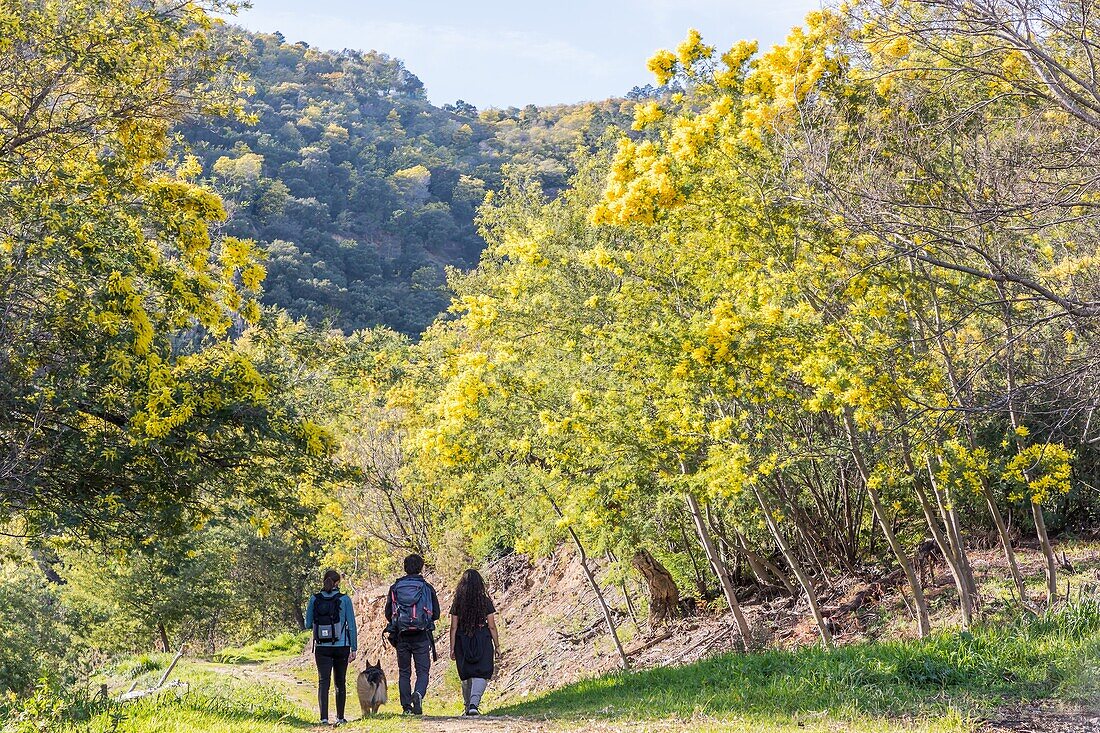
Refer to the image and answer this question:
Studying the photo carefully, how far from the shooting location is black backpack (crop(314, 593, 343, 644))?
814 cm

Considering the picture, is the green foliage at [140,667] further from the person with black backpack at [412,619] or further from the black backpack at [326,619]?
the person with black backpack at [412,619]

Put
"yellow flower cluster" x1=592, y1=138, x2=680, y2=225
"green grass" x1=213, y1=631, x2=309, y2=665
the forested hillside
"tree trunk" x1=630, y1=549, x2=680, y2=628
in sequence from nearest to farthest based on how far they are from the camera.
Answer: "yellow flower cluster" x1=592, y1=138, x2=680, y2=225
"tree trunk" x1=630, y1=549, x2=680, y2=628
"green grass" x1=213, y1=631, x2=309, y2=665
the forested hillside

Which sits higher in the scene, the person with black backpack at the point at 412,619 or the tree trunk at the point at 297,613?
the person with black backpack at the point at 412,619

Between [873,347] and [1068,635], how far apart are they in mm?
2548

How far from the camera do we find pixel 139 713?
6738 millimetres

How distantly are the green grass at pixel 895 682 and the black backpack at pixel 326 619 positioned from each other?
2075 mm

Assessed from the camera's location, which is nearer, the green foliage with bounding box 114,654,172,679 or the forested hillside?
the green foliage with bounding box 114,654,172,679

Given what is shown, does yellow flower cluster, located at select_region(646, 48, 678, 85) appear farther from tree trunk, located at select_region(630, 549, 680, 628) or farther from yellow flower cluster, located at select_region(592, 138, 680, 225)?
tree trunk, located at select_region(630, 549, 680, 628)

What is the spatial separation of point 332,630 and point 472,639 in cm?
127

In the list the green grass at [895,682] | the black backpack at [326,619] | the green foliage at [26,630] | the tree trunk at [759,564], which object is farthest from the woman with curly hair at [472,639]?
the green foliage at [26,630]

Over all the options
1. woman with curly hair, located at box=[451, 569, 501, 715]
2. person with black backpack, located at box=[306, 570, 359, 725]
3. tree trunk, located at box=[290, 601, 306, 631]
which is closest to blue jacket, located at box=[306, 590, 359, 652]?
person with black backpack, located at box=[306, 570, 359, 725]

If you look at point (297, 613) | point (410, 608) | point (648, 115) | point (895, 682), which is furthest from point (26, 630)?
point (297, 613)

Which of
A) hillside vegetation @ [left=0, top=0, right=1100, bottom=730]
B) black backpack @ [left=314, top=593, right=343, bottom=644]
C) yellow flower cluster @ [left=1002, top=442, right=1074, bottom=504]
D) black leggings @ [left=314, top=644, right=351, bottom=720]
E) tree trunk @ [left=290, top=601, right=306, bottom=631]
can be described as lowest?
tree trunk @ [left=290, top=601, right=306, bottom=631]

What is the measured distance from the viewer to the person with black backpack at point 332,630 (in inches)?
321
